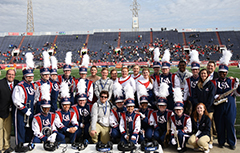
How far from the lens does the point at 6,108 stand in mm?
3459

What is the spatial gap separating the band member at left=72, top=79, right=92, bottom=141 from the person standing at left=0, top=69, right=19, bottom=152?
123cm

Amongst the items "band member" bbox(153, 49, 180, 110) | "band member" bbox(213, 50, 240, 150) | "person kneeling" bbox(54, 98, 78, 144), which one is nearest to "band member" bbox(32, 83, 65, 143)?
"person kneeling" bbox(54, 98, 78, 144)

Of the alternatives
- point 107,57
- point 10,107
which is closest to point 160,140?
point 10,107

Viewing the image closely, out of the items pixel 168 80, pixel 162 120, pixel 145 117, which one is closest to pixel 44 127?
pixel 145 117

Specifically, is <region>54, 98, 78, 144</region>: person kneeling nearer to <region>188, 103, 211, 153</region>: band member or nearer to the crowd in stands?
the crowd in stands

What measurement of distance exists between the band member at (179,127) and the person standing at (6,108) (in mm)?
3186

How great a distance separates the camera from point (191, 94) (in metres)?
3.88

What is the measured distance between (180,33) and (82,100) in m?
37.7

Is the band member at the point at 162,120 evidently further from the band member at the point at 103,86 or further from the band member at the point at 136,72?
the band member at the point at 103,86

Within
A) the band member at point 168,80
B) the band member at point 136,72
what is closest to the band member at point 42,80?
the band member at point 136,72

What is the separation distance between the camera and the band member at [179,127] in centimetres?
335

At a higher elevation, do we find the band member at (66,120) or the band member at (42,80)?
the band member at (42,80)

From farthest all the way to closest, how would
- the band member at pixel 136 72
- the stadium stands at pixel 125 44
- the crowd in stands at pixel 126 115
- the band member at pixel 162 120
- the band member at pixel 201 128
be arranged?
the stadium stands at pixel 125 44 < the band member at pixel 136 72 < the band member at pixel 162 120 < the crowd in stands at pixel 126 115 < the band member at pixel 201 128

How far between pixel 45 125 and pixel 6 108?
833mm
